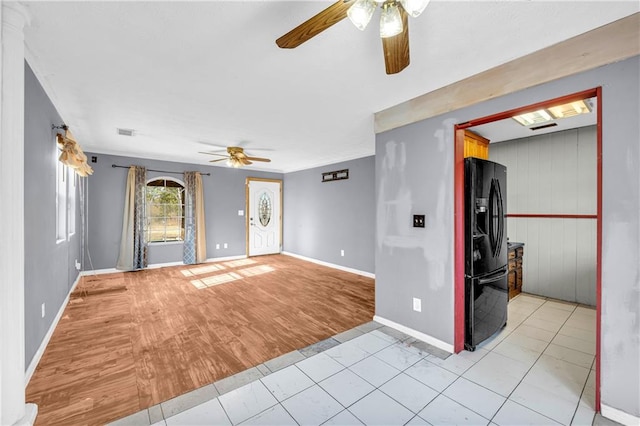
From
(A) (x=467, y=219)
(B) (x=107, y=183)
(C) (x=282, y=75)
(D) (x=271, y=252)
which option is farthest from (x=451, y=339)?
(B) (x=107, y=183)

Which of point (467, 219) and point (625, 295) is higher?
point (467, 219)

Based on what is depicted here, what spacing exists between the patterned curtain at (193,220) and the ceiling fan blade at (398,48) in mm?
5654

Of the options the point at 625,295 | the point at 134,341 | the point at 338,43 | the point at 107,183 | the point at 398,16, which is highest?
the point at 338,43

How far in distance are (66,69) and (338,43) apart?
87.3 inches

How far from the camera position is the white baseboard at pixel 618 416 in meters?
1.61

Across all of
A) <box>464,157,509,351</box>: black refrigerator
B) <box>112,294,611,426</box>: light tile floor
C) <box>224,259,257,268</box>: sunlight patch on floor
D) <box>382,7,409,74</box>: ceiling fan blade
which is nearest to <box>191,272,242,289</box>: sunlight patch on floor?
<box>224,259,257,268</box>: sunlight patch on floor

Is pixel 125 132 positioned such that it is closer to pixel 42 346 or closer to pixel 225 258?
pixel 42 346

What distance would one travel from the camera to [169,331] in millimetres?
2885

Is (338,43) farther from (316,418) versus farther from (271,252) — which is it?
(271,252)

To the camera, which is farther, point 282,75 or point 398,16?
point 282,75

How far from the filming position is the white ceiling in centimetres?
153

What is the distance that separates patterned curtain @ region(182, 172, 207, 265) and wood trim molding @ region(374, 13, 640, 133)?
5.04 meters

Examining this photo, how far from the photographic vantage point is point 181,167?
6.10 meters

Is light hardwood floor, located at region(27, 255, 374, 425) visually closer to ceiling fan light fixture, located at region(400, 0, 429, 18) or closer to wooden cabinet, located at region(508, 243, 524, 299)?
wooden cabinet, located at region(508, 243, 524, 299)
